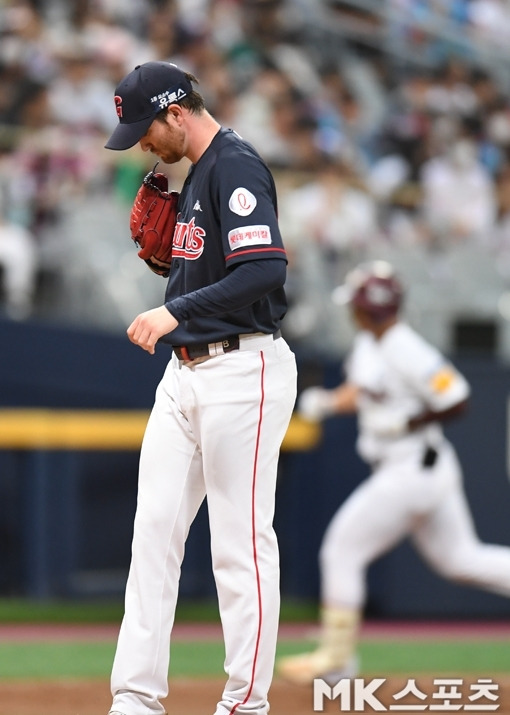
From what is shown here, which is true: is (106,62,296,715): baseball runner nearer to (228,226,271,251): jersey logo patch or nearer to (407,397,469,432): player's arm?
(228,226,271,251): jersey logo patch

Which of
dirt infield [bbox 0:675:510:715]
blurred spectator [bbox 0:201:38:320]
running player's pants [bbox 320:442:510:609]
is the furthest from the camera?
blurred spectator [bbox 0:201:38:320]

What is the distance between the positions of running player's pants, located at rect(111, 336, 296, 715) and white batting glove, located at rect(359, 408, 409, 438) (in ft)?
8.81

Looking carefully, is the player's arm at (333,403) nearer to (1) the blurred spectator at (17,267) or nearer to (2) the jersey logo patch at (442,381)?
(2) the jersey logo patch at (442,381)

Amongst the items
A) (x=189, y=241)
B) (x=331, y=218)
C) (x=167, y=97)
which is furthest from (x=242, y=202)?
(x=331, y=218)

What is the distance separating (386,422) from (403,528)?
0.52 metres

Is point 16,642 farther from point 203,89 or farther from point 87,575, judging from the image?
point 203,89

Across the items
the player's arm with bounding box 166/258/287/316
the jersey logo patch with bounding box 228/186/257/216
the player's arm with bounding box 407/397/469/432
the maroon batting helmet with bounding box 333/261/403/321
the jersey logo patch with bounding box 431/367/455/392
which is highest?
the maroon batting helmet with bounding box 333/261/403/321

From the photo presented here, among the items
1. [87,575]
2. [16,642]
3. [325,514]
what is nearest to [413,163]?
[325,514]

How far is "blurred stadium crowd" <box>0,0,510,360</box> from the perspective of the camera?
9516mm

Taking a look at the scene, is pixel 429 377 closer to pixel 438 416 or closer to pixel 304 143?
pixel 438 416

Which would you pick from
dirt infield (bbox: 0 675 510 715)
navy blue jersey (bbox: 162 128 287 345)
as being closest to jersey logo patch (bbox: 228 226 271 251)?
navy blue jersey (bbox: 162 128 287 345)

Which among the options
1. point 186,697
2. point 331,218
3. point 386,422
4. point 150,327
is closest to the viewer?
point 150,327

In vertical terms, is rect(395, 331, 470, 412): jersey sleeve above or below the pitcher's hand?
above

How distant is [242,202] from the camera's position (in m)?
3.89
